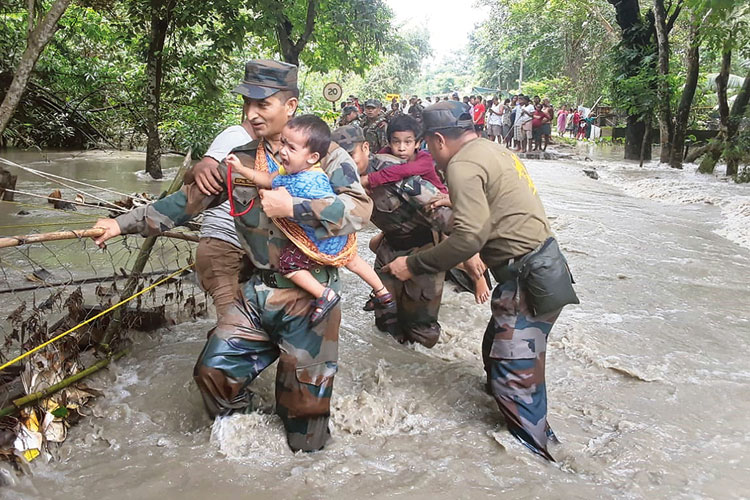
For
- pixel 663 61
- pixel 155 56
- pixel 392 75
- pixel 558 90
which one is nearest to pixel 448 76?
pixel 392 75

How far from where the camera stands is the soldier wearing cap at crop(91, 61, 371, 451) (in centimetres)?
302

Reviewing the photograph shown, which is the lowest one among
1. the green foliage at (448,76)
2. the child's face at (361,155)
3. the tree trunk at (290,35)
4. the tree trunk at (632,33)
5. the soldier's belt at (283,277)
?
the soldier's belt at (283,277)

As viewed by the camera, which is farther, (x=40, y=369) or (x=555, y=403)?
(x=555, y=403)

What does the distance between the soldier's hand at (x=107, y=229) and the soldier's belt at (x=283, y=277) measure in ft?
2.29

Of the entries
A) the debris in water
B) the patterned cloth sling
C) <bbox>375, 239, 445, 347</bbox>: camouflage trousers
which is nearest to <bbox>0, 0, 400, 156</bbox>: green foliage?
the debris in water

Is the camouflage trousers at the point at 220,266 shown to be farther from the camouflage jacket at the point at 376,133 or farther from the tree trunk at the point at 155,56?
the camouflage jacket at the point at 376,133

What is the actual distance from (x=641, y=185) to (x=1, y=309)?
14.0 m

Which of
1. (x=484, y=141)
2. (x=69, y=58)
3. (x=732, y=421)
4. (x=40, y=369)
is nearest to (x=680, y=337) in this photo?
(x=732, y=421)

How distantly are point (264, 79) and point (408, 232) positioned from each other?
211 centimetres

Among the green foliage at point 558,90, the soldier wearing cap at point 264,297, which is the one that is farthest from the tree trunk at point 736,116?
the green foliage at point 558,90

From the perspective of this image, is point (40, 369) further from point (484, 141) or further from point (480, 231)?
point (484, 141)

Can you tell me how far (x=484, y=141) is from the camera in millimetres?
3436

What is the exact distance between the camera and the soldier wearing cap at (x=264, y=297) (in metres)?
3.02

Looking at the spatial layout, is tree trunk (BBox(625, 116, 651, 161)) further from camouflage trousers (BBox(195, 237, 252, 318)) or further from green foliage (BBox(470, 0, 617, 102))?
camouflage trousers (BBox(195, 237, 252, 318))
